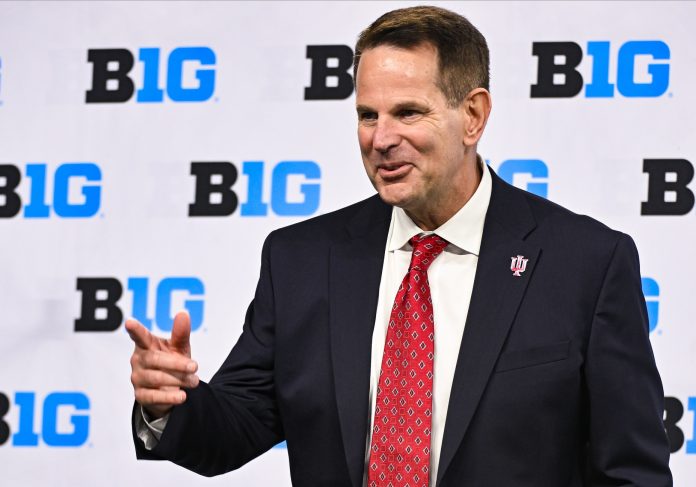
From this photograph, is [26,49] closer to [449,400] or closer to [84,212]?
[84,212]

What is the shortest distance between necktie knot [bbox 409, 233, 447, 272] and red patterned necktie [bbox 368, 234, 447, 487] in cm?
2

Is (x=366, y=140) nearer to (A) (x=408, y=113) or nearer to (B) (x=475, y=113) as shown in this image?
(A) (x=408, y=113)

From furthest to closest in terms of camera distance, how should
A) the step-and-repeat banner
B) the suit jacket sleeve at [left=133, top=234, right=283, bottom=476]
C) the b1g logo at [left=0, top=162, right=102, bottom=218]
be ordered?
the b1g logo at [left=0, top=162, right=102, bottom=218]
the step-and-repeat banner
the suit jacket sleeve at [left=133, top=234, right=283, bottom=476]

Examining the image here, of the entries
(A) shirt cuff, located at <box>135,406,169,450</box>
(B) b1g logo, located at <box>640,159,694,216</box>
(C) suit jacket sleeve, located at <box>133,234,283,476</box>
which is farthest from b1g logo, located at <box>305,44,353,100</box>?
(A) shirt cuff, located at <box>135,406,169,450</box>

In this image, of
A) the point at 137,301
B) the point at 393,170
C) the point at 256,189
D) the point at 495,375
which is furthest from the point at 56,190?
the point at 495,375

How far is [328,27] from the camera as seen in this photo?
3.35 meters

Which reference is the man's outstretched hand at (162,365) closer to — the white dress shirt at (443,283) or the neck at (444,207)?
the white dress shirt at (443,283)

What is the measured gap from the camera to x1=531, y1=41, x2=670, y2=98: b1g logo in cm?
313

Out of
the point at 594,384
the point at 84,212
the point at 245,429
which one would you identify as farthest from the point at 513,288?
the point at 84,212

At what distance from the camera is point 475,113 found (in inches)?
82.4

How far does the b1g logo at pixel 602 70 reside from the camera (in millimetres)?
3127

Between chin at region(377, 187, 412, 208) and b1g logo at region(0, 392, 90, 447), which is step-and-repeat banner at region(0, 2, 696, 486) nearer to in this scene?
b1g logo at region(0, 392, 90, 447)

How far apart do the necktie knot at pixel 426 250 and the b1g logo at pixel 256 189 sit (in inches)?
48.9

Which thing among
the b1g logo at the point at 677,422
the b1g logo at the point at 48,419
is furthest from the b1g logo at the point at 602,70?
the b1g logo at the point at 48,419
